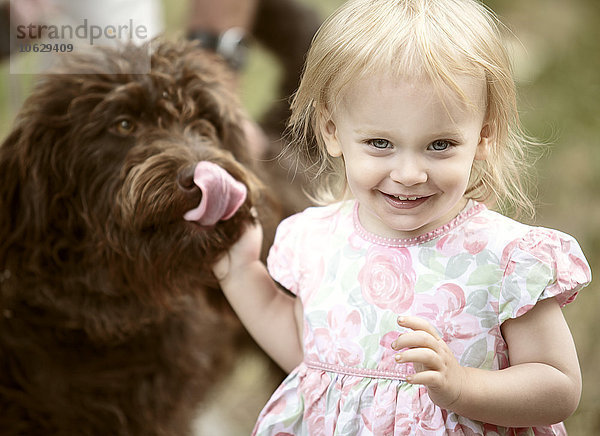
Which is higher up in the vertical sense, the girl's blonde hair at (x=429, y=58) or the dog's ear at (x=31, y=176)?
the girl's blonde hair at (x=429, y=58)

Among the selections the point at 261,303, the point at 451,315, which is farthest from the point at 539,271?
the point at 261,303

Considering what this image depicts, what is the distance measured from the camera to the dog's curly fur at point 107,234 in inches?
52.8

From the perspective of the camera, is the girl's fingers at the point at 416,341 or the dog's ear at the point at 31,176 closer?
the girl's fingers at the point at 416,341

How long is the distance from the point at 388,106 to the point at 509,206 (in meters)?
Result: 0.39

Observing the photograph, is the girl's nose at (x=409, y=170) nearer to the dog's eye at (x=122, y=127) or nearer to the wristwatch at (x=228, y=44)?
the dog's eye at (x=122, y=127)

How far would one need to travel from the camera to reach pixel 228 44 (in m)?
1.98

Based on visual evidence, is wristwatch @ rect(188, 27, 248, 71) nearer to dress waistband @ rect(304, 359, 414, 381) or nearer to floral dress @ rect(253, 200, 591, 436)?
floral dress @ rect(253, 200, 591, 436)

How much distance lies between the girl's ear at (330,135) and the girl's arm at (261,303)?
258 millimetres

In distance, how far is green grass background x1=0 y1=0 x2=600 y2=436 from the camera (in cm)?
204

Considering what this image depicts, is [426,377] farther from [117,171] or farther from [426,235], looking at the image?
[117,171]

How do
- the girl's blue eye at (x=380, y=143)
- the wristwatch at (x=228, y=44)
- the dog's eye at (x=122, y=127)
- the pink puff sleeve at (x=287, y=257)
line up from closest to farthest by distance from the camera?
the girl's blue eye at (x=380, y=143), the pink puff sleeve at (x=287, y=257), the dog's eye at (x=122, y=127), the wristwatch at (x=228, y=44)

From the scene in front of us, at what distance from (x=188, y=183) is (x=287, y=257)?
0.20 meters

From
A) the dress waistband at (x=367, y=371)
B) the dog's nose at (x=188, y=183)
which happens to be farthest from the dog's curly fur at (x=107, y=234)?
the dress waistband at (x=367, y=371)

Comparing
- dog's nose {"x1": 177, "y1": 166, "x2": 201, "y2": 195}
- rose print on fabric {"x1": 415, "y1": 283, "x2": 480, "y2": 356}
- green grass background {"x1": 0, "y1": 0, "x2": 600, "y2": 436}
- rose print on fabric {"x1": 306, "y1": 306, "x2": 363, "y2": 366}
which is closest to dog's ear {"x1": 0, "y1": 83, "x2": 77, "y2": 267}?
green grass background {"x1": 0, "y1": 0, "x2": 600, "y2": 436}
